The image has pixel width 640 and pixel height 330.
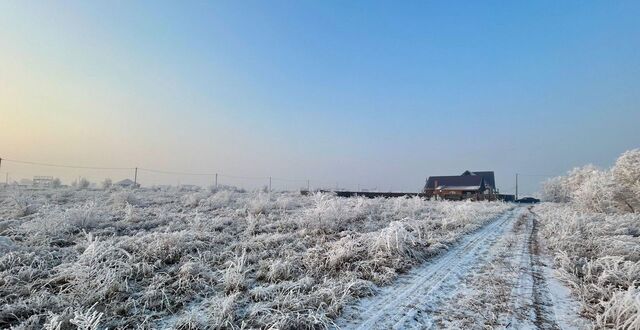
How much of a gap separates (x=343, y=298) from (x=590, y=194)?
17.1m

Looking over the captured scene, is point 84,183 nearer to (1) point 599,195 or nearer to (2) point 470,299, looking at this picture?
(2) point 470,299

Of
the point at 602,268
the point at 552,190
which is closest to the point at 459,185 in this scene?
the point at 552,190

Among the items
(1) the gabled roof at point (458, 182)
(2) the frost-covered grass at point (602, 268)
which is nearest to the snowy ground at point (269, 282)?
(2) the frost-covered grass at point (602, 268)

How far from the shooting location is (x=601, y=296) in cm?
432

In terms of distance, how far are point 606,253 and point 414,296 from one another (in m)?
5.23

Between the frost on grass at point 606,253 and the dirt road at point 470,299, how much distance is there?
12.4 inches

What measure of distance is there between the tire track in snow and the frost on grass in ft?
5.61

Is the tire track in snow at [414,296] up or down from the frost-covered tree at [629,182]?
down

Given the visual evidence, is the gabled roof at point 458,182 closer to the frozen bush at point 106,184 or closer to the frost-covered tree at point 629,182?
the frost-covered tree at point 629,182

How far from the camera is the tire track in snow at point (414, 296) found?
3613 millimetres

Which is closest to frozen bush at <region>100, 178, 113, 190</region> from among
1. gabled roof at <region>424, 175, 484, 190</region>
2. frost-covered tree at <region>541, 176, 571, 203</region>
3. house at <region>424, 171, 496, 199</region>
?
house at <region>424, 171, 496, 199</region>

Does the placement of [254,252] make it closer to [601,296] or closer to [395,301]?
[395,301]

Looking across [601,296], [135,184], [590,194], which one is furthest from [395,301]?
[135,184]

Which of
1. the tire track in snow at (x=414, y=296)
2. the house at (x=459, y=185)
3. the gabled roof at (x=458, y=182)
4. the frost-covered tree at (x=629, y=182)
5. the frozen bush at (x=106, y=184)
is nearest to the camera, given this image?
the tire track in snow at (x=414, y=296)
